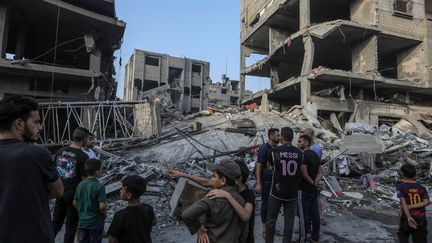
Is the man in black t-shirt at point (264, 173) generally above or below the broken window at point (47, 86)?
below

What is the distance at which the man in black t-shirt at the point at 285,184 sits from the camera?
13.7ft

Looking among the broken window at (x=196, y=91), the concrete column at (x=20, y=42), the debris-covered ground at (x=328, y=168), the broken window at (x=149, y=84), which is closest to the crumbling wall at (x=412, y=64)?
the debris-covered ground at (x=328, y=168)

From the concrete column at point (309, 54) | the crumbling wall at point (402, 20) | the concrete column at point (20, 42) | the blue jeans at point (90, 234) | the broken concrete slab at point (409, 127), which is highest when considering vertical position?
the crumbling wall at point (402, 20)

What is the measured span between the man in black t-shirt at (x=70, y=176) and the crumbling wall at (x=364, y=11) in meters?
22.2

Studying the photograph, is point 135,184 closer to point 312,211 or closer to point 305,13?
point 312,211

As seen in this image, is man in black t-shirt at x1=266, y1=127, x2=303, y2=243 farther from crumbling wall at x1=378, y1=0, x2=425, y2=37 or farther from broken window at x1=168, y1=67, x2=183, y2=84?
broken window at x1=168, y1=67, x2=183, y2=84

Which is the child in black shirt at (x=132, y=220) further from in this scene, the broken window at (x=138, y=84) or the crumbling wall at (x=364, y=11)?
the broken window at (x=138, y=84)

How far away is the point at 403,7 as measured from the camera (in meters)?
22.8

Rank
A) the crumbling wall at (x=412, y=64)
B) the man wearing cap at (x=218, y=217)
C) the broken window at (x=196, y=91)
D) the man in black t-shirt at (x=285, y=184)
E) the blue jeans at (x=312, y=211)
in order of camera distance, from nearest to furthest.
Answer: the man wearing cap at (x=218, y=217) → the man in black t-shirt at (x=285, y=184) → the blue jeans at (x=312, y=211) → the crumbling wall at (x=412, y=64) → the broken window at (x=196, y=91)

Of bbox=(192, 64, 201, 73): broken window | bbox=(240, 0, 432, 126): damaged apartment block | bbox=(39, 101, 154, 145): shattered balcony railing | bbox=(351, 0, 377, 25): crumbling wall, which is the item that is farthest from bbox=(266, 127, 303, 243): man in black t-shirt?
bbox=(192, 64, 201, 73): broken window

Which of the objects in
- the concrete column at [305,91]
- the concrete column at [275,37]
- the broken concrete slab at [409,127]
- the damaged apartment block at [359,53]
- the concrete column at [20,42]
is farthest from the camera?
the concrete column at [275,37]

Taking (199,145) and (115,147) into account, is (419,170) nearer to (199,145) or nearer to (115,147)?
(199,145)

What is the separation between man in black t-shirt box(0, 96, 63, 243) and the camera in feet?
5.91

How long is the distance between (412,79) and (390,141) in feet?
38.6
